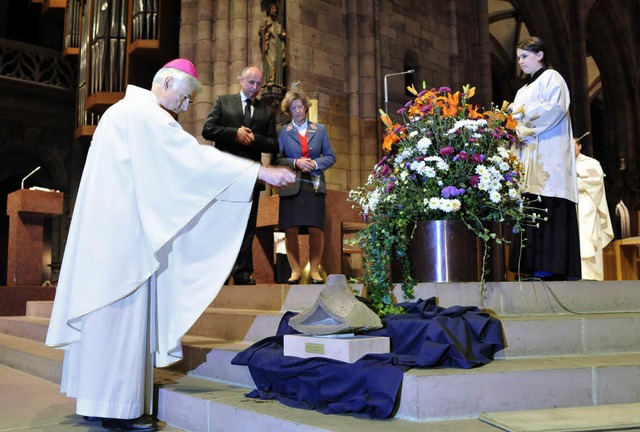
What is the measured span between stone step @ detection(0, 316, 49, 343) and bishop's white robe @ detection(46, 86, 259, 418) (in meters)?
2.68

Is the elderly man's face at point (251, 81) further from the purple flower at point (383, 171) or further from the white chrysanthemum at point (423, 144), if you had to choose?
the white chrysanthemum at point (423, 144)

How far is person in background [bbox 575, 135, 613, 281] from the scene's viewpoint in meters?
6.25

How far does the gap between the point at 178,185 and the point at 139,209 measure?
0.64 ft

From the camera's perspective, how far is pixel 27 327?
18.2 ft

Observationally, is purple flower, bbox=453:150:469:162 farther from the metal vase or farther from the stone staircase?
the stone staircase

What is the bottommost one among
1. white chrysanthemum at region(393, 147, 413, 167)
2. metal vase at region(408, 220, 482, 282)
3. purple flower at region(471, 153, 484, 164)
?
metal vase at region(408, 220, 482, 282)

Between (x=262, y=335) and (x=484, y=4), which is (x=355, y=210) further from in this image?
(x=484, y=4)

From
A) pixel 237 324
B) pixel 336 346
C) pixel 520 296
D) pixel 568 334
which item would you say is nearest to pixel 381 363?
pixel 336 346

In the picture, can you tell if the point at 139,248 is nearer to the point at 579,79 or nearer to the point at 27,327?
the point at 27,327

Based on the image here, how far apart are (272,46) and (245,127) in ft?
9.83

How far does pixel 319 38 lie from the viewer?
26.0 ft

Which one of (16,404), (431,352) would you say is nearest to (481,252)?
(431,352)

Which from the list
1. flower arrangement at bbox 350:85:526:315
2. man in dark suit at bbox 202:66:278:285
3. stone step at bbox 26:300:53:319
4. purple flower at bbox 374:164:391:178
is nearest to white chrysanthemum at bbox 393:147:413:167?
flower arrangement at bbox 350:85:526:315

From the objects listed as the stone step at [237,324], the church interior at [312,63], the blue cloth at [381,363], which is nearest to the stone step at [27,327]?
the stone step at [237,324]
